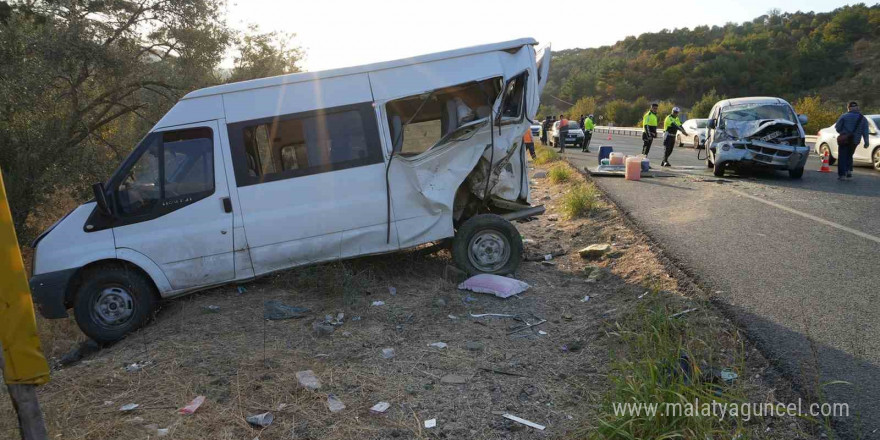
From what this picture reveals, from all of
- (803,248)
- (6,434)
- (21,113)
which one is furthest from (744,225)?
(21,113)

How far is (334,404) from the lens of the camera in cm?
386

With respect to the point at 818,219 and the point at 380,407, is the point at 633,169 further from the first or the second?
the point at 380,407

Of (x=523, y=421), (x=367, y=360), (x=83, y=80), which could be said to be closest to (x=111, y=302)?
(x=367, y=360)

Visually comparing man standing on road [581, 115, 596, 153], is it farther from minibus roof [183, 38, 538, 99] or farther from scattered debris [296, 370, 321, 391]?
scattered debris [296, 370, 321, 391]

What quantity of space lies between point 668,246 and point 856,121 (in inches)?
320

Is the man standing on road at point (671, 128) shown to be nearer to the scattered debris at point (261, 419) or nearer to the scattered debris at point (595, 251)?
the scattered debris at point (595, 251)

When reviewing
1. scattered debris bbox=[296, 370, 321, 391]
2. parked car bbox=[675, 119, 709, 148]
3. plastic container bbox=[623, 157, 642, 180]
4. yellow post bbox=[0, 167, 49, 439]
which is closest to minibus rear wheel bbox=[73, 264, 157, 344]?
scattered debris bbox=[296, 370, 321, 391]

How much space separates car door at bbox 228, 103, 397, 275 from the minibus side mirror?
1240 millimetres

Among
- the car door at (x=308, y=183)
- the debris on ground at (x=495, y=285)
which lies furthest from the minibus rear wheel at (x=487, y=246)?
the car door at (x=308, y=183)

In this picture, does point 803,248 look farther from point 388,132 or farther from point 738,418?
point 388,132

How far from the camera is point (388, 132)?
6141 millimetres

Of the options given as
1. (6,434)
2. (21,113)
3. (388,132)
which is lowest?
(6,434)

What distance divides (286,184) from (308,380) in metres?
2.44

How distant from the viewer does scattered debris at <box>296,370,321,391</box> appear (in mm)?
4102
